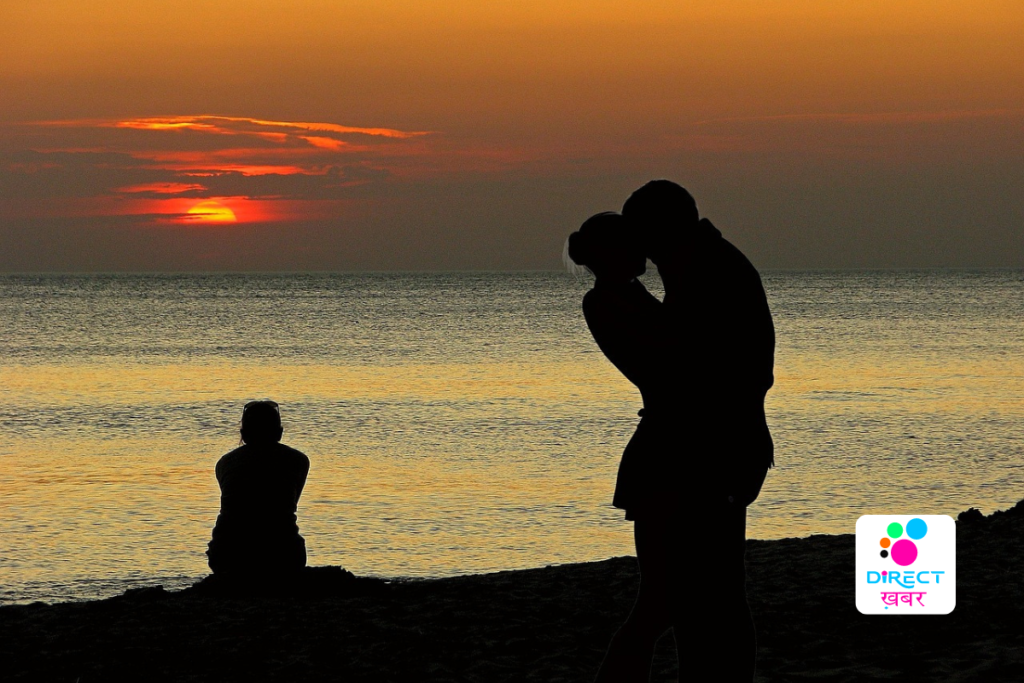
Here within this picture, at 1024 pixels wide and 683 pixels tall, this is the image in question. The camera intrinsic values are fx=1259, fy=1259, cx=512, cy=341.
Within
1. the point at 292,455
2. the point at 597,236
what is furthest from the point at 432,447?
the point at 597,236

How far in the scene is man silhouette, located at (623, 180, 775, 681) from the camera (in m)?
3.71

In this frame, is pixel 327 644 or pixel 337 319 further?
pixel 337 319

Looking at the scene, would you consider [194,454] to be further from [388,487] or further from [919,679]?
[919,679]

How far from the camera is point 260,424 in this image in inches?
273

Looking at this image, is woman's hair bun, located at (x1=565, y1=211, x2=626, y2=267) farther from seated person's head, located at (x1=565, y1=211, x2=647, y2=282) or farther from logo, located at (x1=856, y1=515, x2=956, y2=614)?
logo, located at (x1=856, y1=515, x2=956, y2=614)

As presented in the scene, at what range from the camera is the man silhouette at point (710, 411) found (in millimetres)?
3709

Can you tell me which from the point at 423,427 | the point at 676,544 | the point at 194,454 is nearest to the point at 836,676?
the point at 676,544

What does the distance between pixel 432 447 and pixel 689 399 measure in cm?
1729

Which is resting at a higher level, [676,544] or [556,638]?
[676,544]

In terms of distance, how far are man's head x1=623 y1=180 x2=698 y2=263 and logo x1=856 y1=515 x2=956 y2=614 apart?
3013 mm

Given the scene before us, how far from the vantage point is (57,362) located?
4497cm

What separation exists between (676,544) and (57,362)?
44.4m

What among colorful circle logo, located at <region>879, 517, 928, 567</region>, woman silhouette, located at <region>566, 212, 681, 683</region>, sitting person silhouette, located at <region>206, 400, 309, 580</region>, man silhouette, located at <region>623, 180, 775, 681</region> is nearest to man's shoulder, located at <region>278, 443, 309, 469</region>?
sitting person silhouette, located at <region>206, 400, 309, 580</region>

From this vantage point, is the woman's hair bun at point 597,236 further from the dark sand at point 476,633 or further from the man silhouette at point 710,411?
the dark sand at point 476,633
